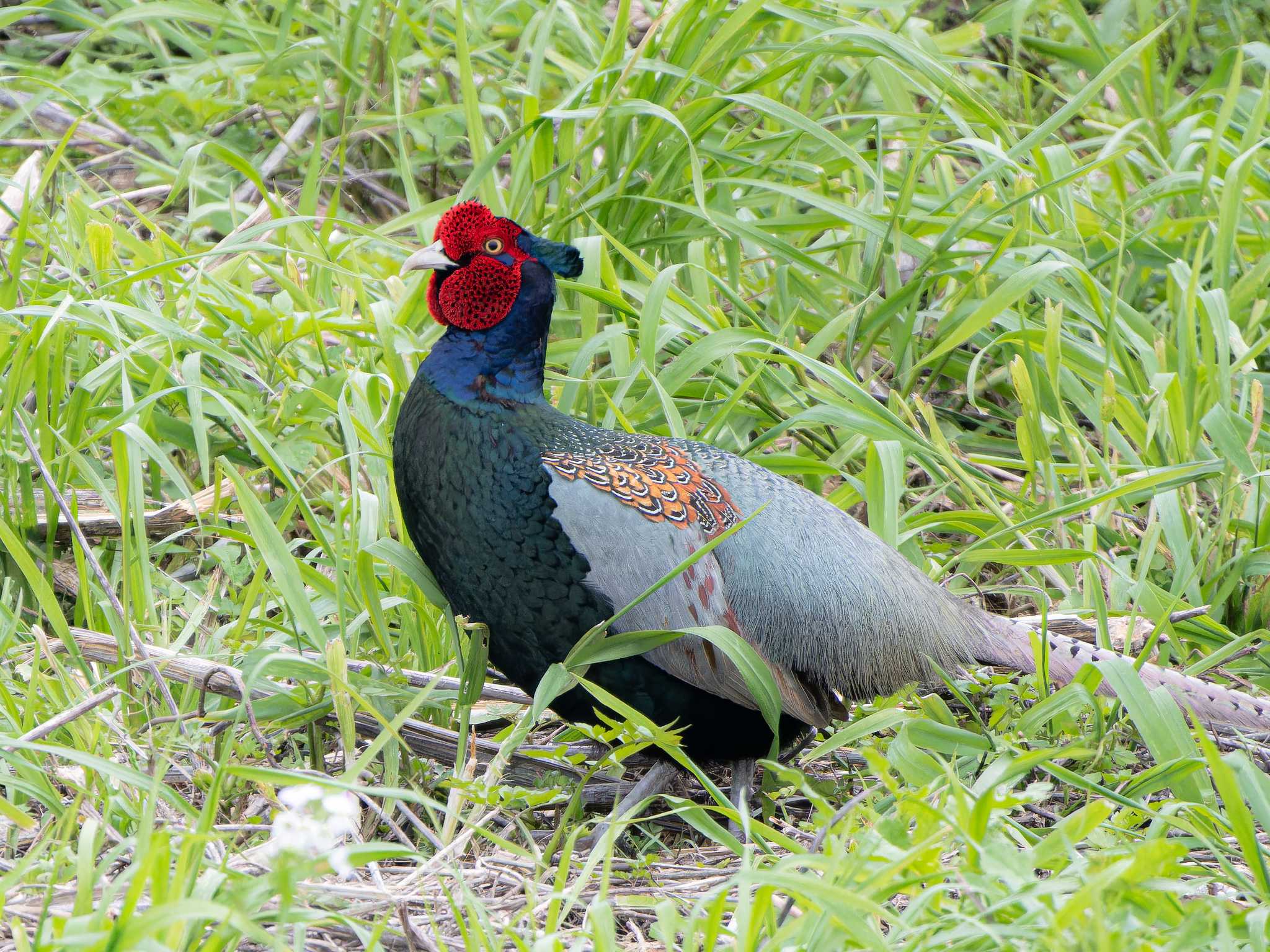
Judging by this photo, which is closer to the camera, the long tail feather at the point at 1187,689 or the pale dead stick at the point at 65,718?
the pale dead stick at the point at 65,718

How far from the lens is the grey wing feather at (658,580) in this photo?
2697 mm

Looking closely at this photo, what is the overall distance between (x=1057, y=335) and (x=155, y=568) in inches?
88.6

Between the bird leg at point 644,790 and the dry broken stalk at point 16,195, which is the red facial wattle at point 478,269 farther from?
the dry broken stalk at point 16,195

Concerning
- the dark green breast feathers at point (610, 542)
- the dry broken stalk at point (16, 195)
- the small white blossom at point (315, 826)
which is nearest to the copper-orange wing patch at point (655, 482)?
the dark green breast feathers at point (610, 542)

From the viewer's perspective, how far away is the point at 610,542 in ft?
8.88

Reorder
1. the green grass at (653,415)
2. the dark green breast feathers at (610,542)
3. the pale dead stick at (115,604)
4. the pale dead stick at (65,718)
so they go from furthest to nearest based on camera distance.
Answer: the dark green breast feathers at (610,542) < the pale dead stick at (115,604) < the pale dead stick at (65,718) < the green grass at (653,415)

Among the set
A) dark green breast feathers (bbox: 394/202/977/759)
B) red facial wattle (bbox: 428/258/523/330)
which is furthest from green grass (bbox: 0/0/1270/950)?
red facial wattle (bbox: 428/258/523/330)

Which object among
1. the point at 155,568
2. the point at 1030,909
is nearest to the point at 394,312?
the point at 155,568

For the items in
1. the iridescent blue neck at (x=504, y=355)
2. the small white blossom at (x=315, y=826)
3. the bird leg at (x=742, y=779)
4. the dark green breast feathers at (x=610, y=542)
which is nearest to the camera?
the small white blossom at (x=315, y=826)

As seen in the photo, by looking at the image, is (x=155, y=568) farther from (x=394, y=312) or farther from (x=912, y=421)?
(x=912, y=421)

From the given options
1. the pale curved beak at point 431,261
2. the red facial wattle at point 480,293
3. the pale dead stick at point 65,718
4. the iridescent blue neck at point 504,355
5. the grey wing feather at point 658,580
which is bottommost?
the pale dead stick at point 65,718

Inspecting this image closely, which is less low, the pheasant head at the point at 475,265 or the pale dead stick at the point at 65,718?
the pheasant head at the point at 475,265

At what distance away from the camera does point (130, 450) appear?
294 centimetres

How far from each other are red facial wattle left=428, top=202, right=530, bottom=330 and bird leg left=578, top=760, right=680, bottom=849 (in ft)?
3.20
